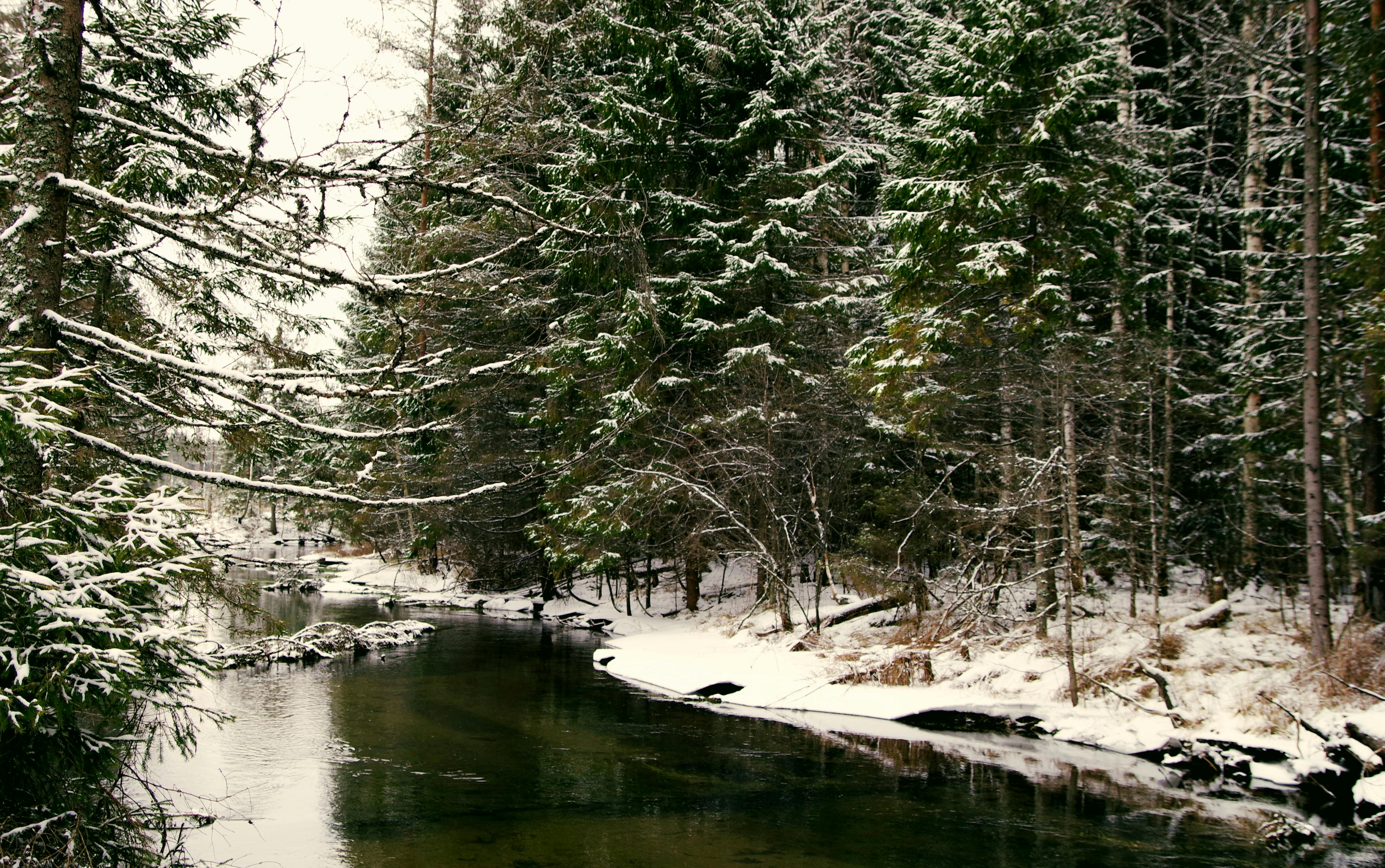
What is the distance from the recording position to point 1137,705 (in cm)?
1135

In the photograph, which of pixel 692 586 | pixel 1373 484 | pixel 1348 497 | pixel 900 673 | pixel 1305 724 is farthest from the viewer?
pixel 692 586

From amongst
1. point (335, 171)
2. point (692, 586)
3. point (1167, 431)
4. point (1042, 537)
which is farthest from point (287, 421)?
point (692, 586)

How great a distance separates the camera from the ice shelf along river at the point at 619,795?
7289 millimetres

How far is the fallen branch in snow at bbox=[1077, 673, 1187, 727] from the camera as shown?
10797 mm

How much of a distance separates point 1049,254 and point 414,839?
1363cm

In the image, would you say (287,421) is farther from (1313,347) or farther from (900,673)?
(1313,347)

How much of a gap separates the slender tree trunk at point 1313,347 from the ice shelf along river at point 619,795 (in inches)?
137

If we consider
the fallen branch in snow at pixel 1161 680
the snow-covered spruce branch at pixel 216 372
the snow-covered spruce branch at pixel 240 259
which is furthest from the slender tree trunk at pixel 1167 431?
the snow-covered spruce branch at pixel 240 259

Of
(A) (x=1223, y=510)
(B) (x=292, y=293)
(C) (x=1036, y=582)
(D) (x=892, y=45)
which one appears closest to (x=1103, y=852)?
(C) (x=1036, y=582)

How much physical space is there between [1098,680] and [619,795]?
7.67 m

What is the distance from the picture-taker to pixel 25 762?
412cm

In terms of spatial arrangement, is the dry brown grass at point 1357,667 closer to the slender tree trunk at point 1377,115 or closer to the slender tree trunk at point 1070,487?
the slender tree trunk at point 1070,487

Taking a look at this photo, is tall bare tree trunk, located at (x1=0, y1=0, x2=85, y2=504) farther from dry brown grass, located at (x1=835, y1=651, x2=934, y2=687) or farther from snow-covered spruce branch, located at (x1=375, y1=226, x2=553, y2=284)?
dry brown grass, located at (x1=835, y1=651, x2=934, y2=687)

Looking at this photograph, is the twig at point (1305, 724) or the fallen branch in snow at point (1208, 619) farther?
the fallen branch in snow at point (1208, 619)
